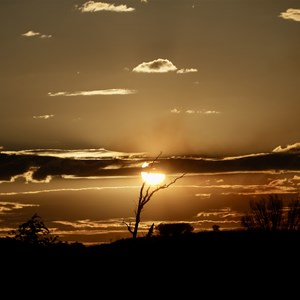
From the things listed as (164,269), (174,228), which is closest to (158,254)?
(164,269)

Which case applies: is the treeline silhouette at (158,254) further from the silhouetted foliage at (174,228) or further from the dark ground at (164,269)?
the silhouetted foliage at (174,228)

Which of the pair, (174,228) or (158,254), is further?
(174,228)

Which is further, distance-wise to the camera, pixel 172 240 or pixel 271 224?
pixel 271 224

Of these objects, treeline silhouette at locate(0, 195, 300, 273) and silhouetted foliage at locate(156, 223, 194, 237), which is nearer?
treeline silhouette at locate(0, 195, 300, 273)

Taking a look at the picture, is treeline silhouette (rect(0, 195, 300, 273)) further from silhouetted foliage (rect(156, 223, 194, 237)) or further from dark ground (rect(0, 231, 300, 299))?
silhouetted foliage (rect(156, 223, 194, 237))

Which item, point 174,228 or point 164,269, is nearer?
point 164,269

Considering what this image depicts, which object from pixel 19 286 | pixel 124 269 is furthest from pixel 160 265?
pixel 19 286

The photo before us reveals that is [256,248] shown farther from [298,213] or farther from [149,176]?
[298,213]

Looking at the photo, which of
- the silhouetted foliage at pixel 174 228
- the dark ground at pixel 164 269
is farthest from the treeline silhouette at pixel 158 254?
the silhouetted foliage at pixel 174 228

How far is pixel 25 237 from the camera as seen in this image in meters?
67.7

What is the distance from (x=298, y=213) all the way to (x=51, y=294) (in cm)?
6601

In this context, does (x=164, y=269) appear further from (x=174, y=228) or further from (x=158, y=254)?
(x=174, y=228)

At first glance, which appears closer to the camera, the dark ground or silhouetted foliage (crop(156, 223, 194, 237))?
the dark ground

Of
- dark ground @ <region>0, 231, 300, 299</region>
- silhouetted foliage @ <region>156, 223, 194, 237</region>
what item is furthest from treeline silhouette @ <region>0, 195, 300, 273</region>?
silhouetted foliage @ <region>156, 223, 194, 237</region>
